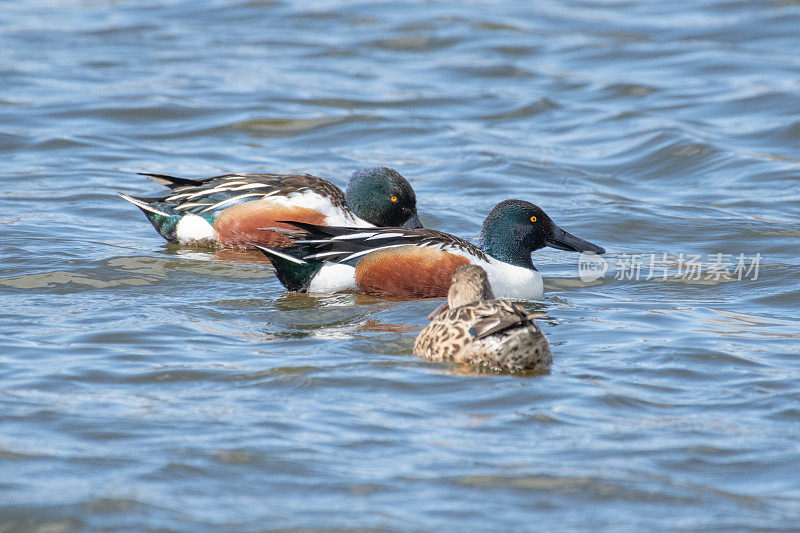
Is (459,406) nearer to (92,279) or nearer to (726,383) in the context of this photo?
(726,383)

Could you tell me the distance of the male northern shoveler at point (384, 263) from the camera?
7.91m

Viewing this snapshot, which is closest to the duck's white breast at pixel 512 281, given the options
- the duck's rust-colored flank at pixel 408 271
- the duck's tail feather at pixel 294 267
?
the duck's rust-colored flank at pixel 408 271

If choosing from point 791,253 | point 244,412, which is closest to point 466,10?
point 791,253

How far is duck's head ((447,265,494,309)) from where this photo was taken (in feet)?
21.8

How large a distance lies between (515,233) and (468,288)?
1.88 meters

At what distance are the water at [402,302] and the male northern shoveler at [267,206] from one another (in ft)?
0.89

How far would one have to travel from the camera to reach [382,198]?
938cm

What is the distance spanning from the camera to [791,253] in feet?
30.8

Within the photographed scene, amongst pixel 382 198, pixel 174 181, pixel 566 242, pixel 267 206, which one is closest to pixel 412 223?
pixel 382 198

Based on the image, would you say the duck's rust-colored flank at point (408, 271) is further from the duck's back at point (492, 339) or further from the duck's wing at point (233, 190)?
the duck's back at point (492, 339)

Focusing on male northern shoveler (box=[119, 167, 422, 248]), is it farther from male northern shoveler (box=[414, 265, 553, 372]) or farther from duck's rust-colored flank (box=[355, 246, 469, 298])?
male northern shoveler (box=[414, 265, 553, 372])

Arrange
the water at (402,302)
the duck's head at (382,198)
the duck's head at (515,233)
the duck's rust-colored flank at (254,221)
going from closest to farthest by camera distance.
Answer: the water at (402,302) → the duck's head at (515,233) → the duck's rust-colored flank at (254,221) → the duck's head at (382,198)

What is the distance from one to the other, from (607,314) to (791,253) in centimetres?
266

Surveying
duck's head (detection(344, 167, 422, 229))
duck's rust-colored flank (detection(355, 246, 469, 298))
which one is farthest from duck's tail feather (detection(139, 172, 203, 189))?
duck's rust-colored flank (detection(355, 246, 469, 298))
